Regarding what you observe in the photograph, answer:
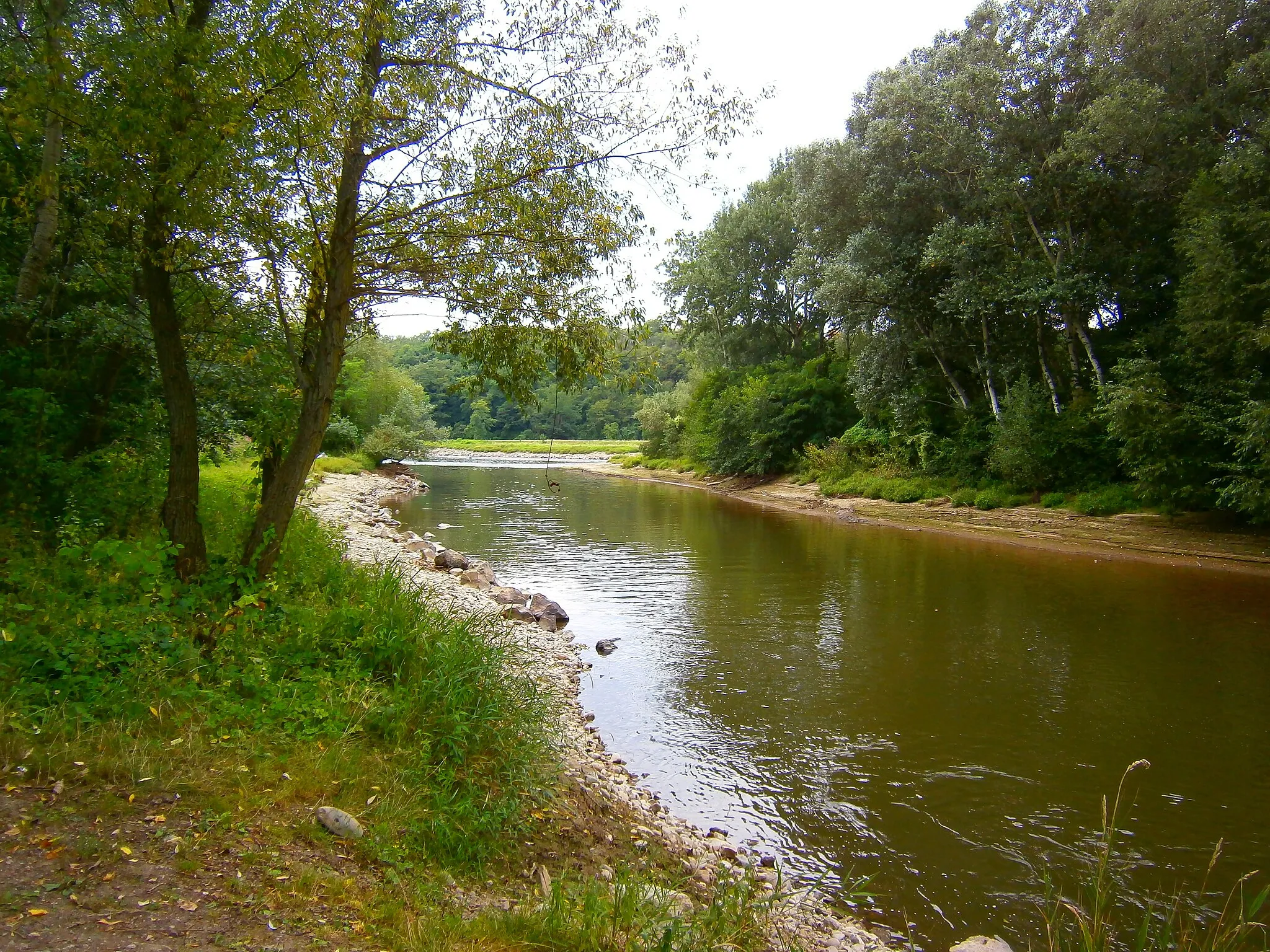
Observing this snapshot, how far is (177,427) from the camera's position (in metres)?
6.25

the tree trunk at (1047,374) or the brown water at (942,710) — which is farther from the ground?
the tree trunk at (1047,374)

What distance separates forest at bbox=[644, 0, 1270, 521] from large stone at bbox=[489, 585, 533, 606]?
1490cm

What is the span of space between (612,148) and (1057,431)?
1980 centimetres

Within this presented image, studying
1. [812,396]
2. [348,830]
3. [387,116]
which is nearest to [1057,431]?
[812,396]

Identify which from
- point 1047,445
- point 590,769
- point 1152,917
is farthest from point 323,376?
point 1047,445

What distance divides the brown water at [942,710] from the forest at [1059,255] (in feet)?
14.3

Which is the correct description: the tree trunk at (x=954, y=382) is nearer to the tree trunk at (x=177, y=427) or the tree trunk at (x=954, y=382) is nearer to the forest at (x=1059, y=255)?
the forest at (x=1059, y=255)

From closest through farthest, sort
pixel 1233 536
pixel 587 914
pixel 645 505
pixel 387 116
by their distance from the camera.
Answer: pixel 587 914 < pixel 387 116 < pixel 1233 536 < pixel 645 505

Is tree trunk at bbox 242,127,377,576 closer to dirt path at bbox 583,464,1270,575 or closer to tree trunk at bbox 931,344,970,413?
dirt path at bbox 583,464,1270,575

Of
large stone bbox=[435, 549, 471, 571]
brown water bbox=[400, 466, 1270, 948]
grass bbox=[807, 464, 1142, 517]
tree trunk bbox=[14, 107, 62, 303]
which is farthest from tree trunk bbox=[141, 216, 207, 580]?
grass bbox=[807, 464, 1142, 517]

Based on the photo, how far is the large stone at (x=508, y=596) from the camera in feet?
39.8

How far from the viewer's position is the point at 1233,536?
17.5m

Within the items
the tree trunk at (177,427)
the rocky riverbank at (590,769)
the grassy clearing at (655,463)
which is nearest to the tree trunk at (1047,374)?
the rocky riverbank at (590,769)

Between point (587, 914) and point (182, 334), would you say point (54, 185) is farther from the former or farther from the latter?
point (587, 914)
